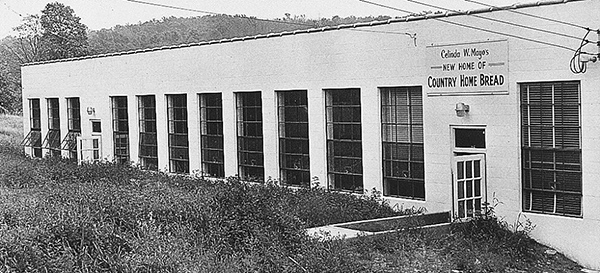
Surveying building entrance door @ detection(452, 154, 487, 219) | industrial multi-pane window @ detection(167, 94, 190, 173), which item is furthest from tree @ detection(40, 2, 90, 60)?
building entrance door @ detection(452, 154, 487, 219)

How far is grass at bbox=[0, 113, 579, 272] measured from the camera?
1178 cm

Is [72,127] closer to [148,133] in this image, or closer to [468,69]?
[148,133]

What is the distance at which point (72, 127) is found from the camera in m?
31.4

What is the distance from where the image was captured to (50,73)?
32.4 metres

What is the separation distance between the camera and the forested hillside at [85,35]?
6394cm

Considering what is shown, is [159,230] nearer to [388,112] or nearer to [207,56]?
[388,112]

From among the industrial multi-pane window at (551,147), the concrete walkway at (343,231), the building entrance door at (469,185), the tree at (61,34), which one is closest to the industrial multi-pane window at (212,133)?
the concrete walkway at (343,231)

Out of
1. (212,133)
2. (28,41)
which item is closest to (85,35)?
(28,41)

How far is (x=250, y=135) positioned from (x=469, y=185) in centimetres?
819

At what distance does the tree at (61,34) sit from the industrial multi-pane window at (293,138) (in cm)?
4514

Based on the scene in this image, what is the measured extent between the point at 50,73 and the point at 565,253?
23.3 m

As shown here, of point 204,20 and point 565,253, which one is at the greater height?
point 204,20

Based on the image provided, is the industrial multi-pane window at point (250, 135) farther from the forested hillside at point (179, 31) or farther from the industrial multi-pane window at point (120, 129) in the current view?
the forested hillside at point (179, 31)

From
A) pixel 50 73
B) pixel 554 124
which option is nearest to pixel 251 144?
pixel 554 124
